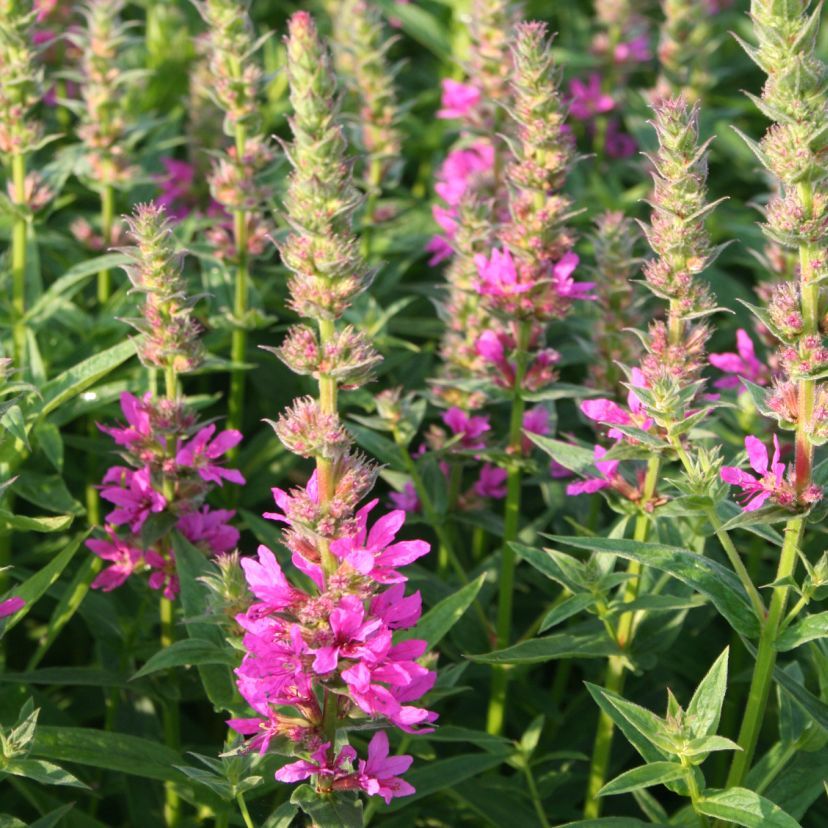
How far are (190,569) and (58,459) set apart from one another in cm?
61

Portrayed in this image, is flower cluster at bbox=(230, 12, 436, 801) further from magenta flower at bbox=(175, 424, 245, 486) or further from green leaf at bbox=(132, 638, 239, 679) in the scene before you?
magenta flower at bbox=(175, 424, 245, 486)

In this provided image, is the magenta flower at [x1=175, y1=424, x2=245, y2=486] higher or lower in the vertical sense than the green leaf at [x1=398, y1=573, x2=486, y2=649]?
higher

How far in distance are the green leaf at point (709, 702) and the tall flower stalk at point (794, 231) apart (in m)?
0.10

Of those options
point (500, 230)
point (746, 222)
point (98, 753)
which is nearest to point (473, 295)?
point (500, 230)

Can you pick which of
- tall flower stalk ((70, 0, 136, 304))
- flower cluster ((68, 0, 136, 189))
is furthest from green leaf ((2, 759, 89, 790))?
flower cluster ((68, 0, 136, 189))

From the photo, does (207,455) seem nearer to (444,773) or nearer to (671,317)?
(444,773)

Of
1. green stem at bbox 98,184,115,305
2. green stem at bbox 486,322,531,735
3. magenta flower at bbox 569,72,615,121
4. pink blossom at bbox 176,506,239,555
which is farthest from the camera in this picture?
magenta flower at bbox 569,72,615,121

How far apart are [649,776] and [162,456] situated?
1468mm

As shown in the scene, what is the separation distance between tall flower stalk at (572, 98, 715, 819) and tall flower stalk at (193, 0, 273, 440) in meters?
1.30

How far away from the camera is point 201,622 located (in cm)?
302

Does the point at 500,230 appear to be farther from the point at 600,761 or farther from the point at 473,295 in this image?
the point at 600,761

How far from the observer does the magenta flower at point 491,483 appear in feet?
12.9

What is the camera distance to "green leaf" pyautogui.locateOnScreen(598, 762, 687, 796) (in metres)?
2.56

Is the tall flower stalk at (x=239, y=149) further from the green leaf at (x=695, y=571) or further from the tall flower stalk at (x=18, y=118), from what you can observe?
the green leaf at (x=695, y=571)
